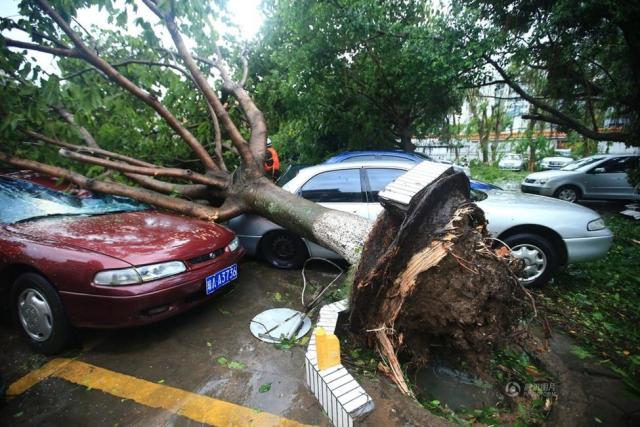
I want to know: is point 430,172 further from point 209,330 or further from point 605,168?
point 605,168

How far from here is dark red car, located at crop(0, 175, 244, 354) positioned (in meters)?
2.39

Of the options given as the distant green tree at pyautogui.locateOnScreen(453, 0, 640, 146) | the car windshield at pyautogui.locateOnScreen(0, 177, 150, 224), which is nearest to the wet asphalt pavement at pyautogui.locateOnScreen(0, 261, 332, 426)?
the car windshield at pyautogui.locateOnScreen(0, 177, 150, 224)

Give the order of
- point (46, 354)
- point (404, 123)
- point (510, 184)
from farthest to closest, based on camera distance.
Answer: point (510, 184) < point (404, 123) < point (46, 354)

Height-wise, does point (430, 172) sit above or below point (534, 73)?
below

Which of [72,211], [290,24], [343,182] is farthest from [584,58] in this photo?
[72,211]

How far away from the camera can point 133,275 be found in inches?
95.0

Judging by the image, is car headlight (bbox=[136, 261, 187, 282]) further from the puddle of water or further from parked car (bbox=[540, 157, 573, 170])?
parked car (bbox=[540, 157, 573, 170])

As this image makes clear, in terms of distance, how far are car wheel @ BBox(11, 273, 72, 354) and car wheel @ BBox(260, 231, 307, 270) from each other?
222 centimetres

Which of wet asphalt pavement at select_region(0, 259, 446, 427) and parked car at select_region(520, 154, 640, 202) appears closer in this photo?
wet asphalt pavement at select_region(0, 259, 446, 427)

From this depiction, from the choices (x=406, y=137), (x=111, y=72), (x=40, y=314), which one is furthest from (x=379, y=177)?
(x=406, y=137)

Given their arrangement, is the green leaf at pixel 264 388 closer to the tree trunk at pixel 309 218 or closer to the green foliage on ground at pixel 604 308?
the tree trunk at pixel 309 218

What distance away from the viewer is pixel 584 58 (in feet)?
18.2

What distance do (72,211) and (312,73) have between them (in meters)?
6.23

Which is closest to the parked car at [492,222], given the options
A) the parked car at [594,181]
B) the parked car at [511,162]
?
the parked car at [594,181]
